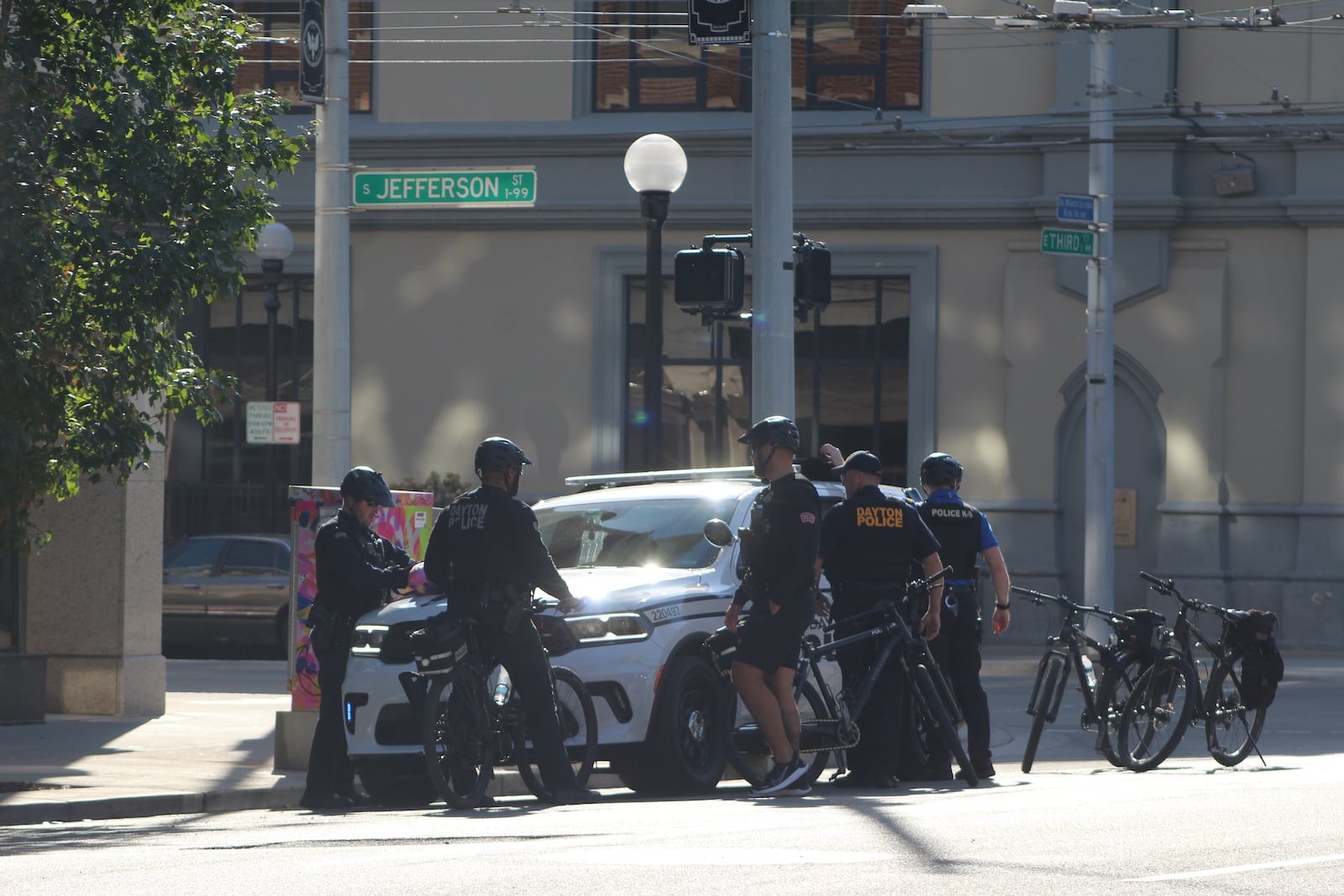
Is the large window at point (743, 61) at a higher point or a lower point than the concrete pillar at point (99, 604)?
higher

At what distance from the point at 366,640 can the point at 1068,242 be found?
1160 centimetres

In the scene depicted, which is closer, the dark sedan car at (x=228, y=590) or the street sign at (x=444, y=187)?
the street sign at (x=444, y=187)

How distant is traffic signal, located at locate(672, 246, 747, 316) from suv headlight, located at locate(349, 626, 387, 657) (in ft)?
12.3

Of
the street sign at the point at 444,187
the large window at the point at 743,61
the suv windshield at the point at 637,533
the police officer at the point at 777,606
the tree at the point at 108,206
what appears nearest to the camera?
the police officer at the point at 777,606

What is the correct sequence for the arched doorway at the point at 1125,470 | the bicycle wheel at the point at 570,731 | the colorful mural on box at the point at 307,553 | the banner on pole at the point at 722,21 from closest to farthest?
the bicycle wheel at the point at 570,731
the colorful mural on box at the point at 307,553
the banner on pole at the point at 722,21
the arched doorway at the point at 1125,470

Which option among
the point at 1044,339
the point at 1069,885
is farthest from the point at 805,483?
the point at 1044,339

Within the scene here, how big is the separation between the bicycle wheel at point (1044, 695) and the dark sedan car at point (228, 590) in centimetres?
1172

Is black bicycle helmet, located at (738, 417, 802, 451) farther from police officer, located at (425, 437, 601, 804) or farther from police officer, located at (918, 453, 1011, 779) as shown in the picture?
police officer, located at (918, 453, 1011, 779)

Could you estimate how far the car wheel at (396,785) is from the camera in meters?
10.9

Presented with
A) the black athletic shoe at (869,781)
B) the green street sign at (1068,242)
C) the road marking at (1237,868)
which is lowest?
the black athletic shoe at (869,781)

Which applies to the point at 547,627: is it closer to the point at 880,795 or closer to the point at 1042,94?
the point at 880,795

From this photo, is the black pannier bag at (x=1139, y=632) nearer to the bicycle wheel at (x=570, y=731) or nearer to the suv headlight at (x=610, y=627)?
the suv headlight at (x=610, y=627)

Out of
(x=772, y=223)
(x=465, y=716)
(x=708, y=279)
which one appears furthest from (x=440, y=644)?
(x=772, y=223)

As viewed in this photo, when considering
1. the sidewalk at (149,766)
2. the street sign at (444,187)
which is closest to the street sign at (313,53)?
the street sign at (444,187)
